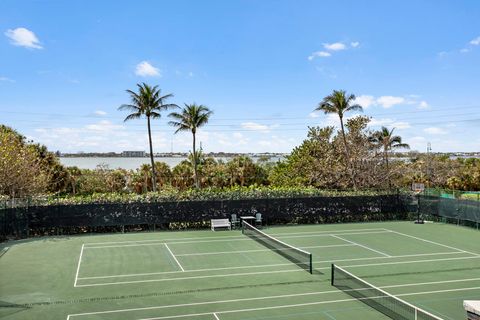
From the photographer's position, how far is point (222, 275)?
1655 cm

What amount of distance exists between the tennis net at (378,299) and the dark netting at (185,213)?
13.4 m

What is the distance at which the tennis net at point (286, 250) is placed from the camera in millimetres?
17484

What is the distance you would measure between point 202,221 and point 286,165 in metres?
22.2

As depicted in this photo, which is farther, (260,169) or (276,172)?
(260,169)

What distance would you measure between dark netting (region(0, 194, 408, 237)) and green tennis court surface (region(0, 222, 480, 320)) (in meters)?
1.42

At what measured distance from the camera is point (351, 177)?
1645 inches

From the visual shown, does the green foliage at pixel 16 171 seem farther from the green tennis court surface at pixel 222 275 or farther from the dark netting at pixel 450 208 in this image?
the dark netting at pixel 450 208

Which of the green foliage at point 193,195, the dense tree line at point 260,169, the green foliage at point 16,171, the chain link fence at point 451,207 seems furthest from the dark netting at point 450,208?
the green foliage at point 16,171

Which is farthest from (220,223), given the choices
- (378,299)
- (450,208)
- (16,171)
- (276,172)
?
(276,172)

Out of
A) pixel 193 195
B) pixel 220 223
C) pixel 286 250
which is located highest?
pixel 193 195

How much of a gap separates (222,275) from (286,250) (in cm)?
441

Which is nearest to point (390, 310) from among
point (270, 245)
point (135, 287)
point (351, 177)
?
point (135, 287)

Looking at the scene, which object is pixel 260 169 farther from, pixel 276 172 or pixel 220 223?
pixel 220 223

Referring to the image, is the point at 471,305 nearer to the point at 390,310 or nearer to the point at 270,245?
the point at 390,310
